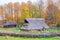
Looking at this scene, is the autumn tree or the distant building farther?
the autumn tree

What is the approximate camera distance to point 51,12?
97.0 ft

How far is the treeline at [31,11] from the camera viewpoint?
29875mm

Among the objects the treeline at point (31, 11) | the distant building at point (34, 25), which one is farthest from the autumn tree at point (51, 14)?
the distant building at point (34, 25)

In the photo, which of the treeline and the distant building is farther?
the treeline

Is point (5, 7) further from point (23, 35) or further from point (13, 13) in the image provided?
point (23, 35)

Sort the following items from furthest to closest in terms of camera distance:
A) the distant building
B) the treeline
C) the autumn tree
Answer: the treeline
the autumn tree
the distant building

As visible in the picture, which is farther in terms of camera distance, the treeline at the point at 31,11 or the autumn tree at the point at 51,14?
the treeline at the point at 31,11

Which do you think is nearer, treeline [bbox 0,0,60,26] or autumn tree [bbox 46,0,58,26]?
autumn tree [bbox 46,0,58,26]

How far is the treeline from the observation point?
2988cm

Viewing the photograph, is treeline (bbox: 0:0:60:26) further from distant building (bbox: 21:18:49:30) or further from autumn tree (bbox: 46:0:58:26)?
distant building (bbox: 21:18:49:30)

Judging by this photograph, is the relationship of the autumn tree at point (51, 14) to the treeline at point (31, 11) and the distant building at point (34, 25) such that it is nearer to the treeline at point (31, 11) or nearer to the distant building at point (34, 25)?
the treeline at point (31, 11)

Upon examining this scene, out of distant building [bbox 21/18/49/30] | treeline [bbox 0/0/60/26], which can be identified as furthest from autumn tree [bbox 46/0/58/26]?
distant building [bbox 21/18/49/30]

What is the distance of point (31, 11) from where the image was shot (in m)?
33.2

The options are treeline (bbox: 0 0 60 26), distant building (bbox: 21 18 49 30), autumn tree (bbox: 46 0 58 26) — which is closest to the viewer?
distant building (bbox: 21 18 49 30)
